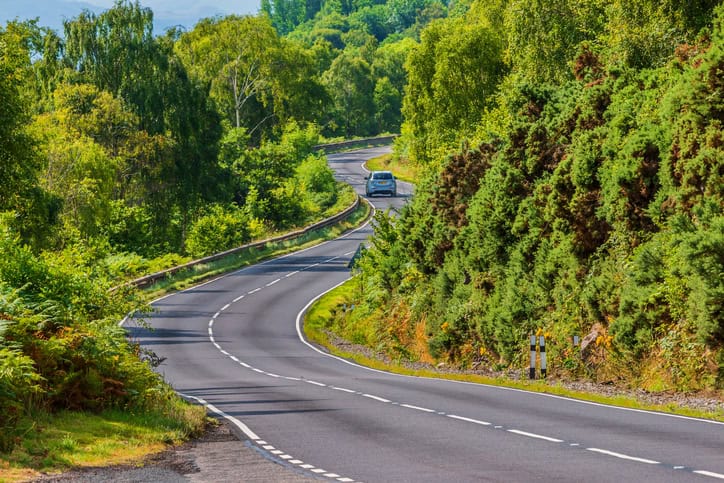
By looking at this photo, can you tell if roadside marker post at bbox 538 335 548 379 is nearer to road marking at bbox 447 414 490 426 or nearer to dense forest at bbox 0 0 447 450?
road marking at bbox 447 414 490 426

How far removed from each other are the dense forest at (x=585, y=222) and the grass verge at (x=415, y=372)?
1171mm

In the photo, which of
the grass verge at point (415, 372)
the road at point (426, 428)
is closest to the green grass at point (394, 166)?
the grass verge at point (415, 372)

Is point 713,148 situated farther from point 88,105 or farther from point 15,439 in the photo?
point 88,105

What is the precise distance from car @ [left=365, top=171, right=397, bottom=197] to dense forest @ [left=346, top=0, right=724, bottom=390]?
42449 millimetres

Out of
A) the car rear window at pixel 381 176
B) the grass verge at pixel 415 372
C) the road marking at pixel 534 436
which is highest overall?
the car rear window at pixel 381 176

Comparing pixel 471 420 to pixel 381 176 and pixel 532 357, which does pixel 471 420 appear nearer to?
pixel 532 357

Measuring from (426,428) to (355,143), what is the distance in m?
114

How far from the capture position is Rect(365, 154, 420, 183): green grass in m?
95.8

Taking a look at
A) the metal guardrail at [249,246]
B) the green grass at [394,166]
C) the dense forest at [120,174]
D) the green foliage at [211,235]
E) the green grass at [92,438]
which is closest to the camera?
the green grass at [92,438]

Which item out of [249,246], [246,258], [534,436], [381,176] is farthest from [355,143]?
[534,436]

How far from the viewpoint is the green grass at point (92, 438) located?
11953 mm

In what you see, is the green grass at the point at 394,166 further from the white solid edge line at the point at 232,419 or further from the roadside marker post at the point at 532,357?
the white solid edge line at the point at 232,419

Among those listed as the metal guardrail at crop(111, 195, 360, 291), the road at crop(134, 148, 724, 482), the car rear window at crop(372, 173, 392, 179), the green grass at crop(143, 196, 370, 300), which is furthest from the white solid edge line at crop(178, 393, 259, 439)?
the car rear window at crop(372, 173, 392, 179)

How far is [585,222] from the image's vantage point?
2448cm
